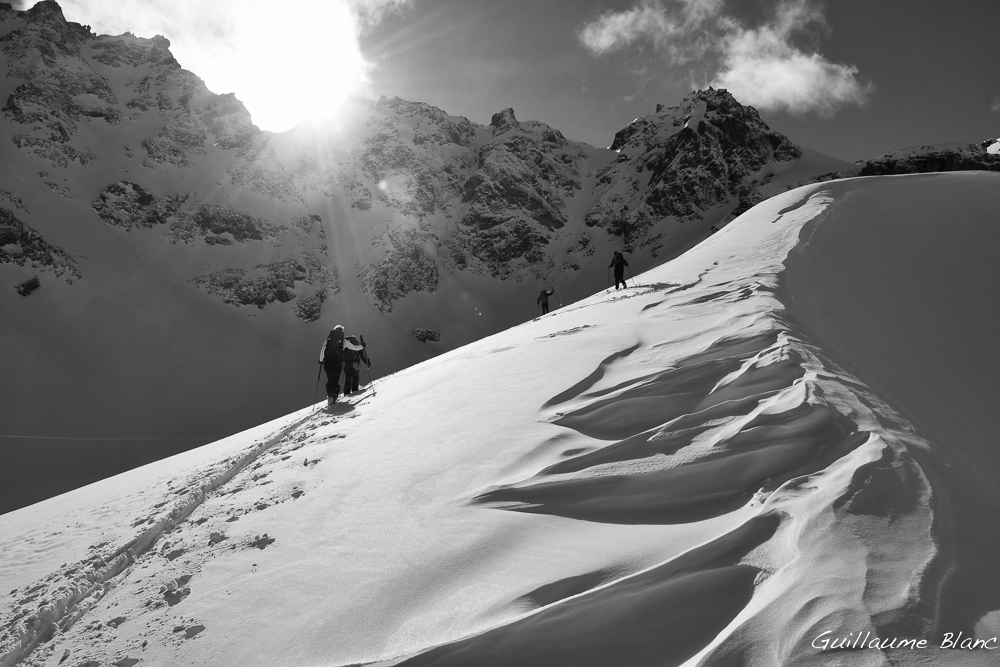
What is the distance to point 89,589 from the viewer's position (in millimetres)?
3551

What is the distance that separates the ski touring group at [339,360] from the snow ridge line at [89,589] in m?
4.94

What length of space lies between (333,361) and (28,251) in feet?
152

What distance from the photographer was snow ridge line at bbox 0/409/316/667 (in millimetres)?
3049

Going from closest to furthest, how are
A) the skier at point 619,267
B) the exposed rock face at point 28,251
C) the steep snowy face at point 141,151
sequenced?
the skier at point 619,267 → the exposed rock face at point 28,251 → the steep snowy face at point 141,151

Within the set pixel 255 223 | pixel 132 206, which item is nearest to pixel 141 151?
pixel 132 206

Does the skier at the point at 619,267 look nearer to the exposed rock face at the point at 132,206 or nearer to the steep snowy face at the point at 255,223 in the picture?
the steep snowy face at the point at 255,223

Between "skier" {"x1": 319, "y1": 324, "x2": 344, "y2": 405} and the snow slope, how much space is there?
137 inches

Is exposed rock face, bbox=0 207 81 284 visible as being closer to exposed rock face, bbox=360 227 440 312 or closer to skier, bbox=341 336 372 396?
exposed rock face, bbox=360 227 440 312

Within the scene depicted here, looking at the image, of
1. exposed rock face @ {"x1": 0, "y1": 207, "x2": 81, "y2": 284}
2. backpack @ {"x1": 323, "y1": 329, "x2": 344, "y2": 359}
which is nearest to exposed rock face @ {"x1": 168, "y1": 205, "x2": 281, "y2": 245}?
exposed rock face @ {"x1": 0, "y1": 207, "x2": 81, "y2": 284}

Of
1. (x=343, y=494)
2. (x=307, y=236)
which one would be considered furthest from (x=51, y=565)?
(x=307, y=236)

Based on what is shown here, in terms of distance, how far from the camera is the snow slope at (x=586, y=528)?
6.61 ft

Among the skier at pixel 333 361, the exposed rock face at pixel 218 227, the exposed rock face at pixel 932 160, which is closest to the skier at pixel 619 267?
the skier at pixel 333 361

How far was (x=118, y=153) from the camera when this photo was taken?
54.6 m

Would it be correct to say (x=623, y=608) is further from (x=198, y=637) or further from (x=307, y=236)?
(x=307, y=236)
